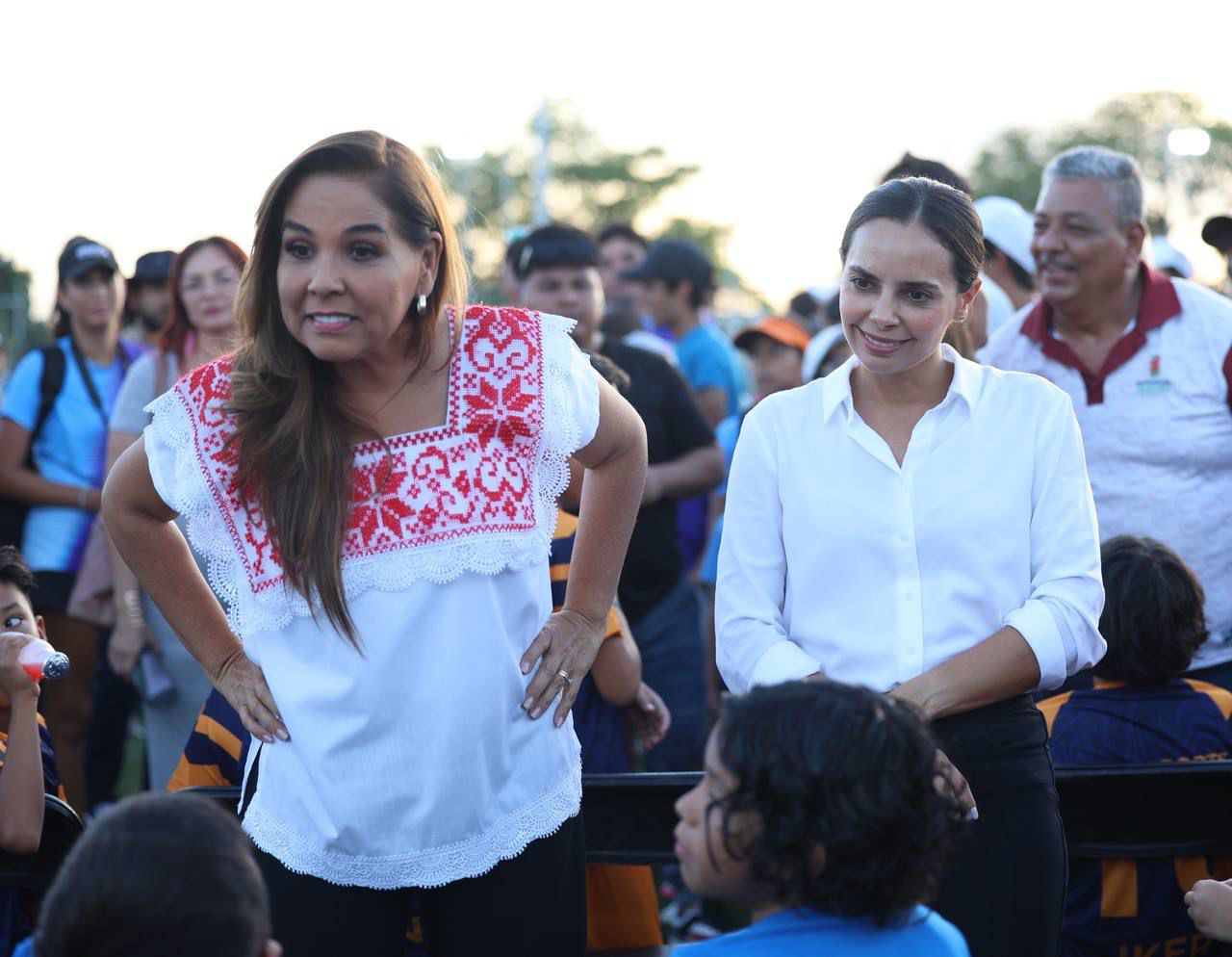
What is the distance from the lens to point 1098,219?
4.39 meters

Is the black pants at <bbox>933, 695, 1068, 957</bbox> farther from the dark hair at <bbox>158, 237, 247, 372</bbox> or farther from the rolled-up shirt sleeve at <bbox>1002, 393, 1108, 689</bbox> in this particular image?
the dark hair at <bbox>158, 237, 247, 372</bbox>

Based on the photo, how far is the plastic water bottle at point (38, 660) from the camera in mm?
2959

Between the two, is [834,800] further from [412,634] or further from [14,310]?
[14,310]

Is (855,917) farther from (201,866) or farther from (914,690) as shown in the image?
(201,866)

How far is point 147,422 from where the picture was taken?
486 cm

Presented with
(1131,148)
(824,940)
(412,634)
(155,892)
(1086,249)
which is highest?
(1131,148)

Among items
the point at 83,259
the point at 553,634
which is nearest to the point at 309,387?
the point at 553,634

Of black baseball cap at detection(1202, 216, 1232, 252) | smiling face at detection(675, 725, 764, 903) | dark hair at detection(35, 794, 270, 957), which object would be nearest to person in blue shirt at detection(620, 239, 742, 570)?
black baseball cap at detection(1202, 216, 1232, 252)

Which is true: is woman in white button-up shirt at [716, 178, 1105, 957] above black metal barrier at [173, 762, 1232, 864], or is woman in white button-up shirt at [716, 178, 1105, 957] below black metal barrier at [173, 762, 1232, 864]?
above

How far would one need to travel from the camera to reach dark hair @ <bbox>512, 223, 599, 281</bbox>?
529cm

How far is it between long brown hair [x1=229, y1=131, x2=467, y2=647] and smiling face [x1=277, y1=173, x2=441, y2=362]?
1.1 inches

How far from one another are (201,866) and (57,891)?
186mm

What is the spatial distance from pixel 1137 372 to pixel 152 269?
4.56 metres

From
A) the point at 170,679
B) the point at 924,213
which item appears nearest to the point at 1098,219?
the point at 924,213
